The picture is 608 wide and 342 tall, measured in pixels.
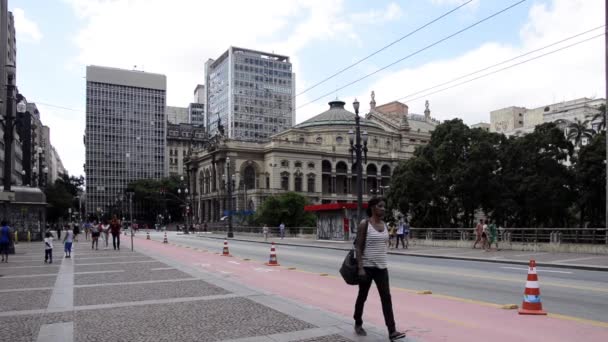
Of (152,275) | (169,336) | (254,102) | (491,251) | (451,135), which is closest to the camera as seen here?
(169,336)

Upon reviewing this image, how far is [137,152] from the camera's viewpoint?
5866 inches

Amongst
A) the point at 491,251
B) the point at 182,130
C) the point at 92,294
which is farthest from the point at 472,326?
the point at 182,130

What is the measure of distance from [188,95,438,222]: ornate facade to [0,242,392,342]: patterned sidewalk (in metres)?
84.7

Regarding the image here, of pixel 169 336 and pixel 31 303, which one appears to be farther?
pixel 31 303

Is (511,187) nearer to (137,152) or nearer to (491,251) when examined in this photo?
(491,251)

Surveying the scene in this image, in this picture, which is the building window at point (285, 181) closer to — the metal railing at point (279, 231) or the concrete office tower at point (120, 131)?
the metal railing at point (279, 231)

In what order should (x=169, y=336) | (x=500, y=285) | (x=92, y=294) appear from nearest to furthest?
1. (x=169, y=336)
2. (x=92, y=294)
3. (x=500, y=285)

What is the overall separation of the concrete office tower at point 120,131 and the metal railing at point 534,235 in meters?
111

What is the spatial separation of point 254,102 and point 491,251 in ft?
405

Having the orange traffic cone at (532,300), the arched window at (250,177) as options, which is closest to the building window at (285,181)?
the arched window at (250,177)

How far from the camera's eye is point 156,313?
9.48 m

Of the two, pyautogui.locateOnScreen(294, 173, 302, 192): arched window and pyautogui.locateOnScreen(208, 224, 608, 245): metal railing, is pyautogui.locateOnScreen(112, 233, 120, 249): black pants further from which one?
pyautogui.locateOnScreen(294, 173, 302, 192): arched window

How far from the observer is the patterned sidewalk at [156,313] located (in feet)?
25.4

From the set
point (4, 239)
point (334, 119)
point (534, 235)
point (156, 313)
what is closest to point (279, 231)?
point (534, 235)
